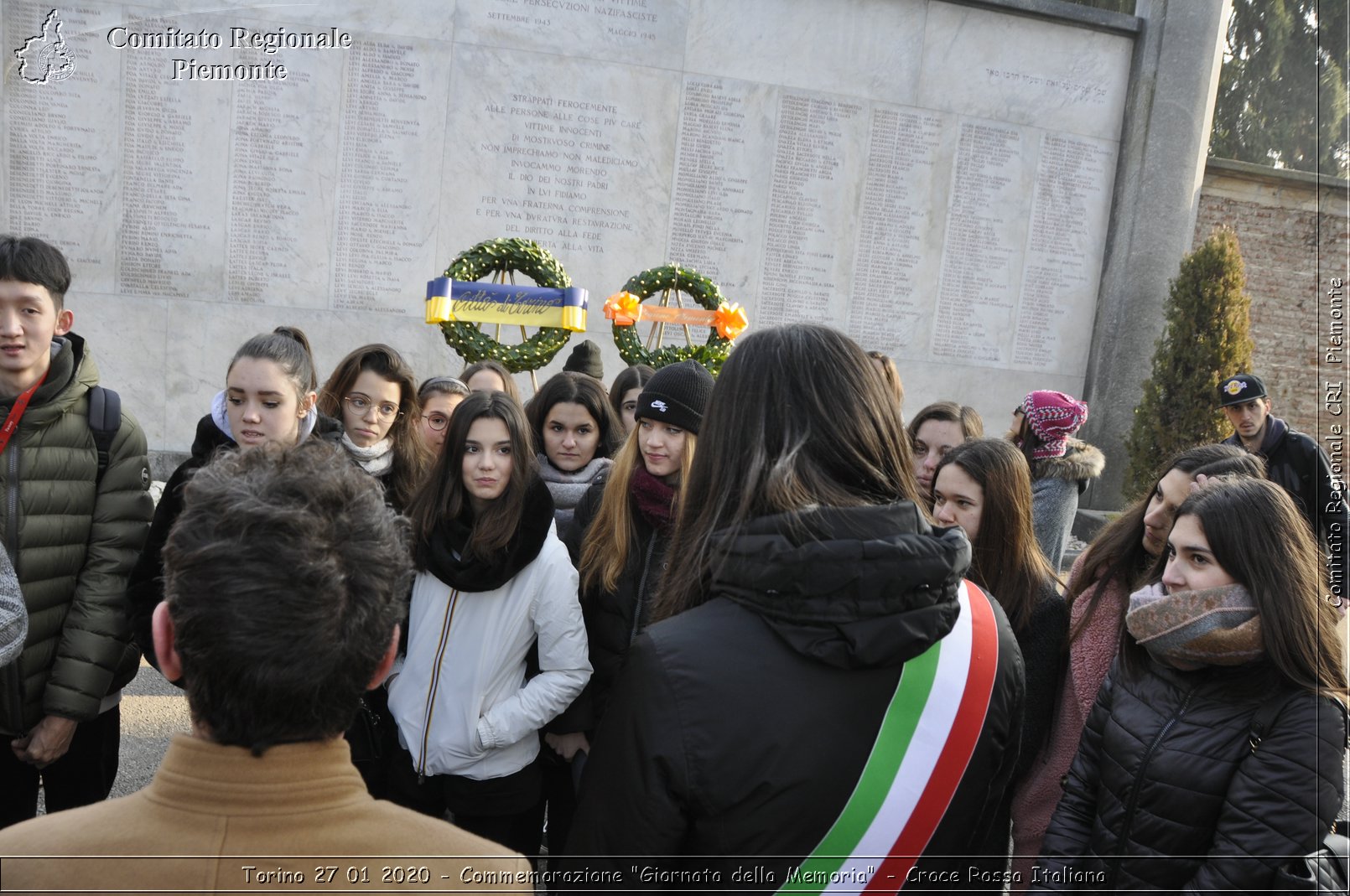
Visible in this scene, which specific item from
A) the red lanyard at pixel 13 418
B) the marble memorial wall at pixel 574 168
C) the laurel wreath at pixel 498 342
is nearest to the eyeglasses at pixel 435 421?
the red lanyard at pixel 13 418

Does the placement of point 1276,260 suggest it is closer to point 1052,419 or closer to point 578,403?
point 1052,419

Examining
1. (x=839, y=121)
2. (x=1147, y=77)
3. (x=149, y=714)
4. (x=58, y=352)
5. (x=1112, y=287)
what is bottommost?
(x=149, y=714)

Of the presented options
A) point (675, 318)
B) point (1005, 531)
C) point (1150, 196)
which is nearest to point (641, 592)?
point (1005, 531)

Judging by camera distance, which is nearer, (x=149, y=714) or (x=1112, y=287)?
(x=149, y=714)

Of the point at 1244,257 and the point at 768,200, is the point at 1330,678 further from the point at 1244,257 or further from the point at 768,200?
the point at 1244,257

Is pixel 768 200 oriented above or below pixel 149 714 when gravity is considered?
above

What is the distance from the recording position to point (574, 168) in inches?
348

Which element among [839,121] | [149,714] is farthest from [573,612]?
[839,121]

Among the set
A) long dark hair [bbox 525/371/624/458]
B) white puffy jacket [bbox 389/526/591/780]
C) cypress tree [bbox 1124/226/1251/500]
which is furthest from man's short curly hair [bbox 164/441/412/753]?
cypress tree [bbox 1124/226/1251/500]

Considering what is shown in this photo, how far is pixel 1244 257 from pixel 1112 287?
226cm

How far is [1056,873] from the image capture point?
199 centimetres

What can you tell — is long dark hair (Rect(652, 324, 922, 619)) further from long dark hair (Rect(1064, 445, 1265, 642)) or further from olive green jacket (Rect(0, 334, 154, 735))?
olive green jacket (Rect(0, 334, 154, 735))

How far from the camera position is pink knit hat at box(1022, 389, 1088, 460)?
4234mm

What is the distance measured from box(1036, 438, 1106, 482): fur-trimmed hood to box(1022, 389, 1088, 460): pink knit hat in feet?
0.11
